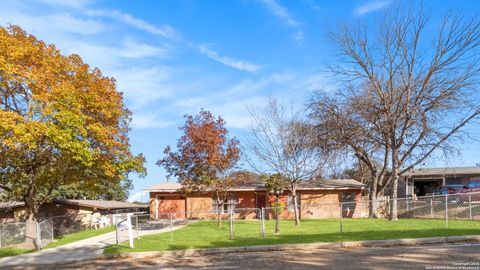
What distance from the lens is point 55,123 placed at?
1866cm

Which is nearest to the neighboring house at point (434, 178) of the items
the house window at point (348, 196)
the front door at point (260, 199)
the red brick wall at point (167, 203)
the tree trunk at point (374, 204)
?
the house window at point (348, 196)

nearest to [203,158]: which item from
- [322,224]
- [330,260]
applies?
[322,224]

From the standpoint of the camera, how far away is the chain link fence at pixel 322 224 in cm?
1639

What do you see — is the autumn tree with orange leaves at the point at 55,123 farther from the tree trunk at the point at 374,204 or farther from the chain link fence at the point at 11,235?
the tree trunk at the point at 374,204

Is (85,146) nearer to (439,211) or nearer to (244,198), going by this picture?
(244,198)

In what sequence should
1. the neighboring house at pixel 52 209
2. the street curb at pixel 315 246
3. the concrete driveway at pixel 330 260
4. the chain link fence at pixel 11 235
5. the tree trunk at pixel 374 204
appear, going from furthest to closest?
1. the neighboring house at pixel 52 209
2. the tree trunk at pixel 374 204
3. the chain link fence at pixel 11 235
4. the street curb at pixel 315 246
5. the concrete driveway at pixel 330 260

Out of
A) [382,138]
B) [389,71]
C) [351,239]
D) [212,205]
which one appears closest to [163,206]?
[212,205]

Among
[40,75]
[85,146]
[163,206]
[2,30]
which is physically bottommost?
[163,206]

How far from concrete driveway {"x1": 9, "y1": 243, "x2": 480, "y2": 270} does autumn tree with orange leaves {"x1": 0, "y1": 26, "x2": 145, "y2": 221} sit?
19.0 feet

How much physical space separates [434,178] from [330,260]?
39279 mm

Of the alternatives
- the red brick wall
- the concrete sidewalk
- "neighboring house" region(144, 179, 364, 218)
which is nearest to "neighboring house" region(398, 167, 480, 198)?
"neighboring house" region(144, 179, 364, 218)

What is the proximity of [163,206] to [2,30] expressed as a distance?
67.9 ft

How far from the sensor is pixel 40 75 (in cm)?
1867

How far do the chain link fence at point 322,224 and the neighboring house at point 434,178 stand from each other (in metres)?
12.1
